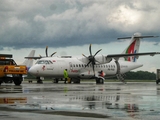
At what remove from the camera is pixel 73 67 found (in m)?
46.3

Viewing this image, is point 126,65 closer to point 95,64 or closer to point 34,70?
point 95,64

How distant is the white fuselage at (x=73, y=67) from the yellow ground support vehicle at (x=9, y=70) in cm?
938

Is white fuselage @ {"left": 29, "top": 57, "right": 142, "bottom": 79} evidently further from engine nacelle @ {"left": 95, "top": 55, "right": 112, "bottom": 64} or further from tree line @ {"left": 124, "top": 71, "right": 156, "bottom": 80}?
tree line @ {"left": 124, "top": 71, "right": 156, "bottom": 80}

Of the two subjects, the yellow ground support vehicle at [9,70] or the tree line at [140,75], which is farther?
the tree line at [140,75]

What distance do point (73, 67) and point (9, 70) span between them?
15.1 meters

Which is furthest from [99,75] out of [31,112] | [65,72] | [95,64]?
[31,112]

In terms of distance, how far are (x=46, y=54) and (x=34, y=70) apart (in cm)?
936

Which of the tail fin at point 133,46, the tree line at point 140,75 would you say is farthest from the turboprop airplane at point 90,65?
the tree line at point 140,75

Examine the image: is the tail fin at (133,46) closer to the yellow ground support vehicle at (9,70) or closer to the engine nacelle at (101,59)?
the engine nacelle at (101,59)

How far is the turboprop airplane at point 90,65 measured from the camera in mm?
44116

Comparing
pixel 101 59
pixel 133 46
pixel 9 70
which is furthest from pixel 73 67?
pixel 9 70

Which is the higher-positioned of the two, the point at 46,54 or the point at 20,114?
the point at 46,54

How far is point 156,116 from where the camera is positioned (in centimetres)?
1032

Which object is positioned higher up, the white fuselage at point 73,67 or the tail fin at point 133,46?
the tail fin at point 133,46
